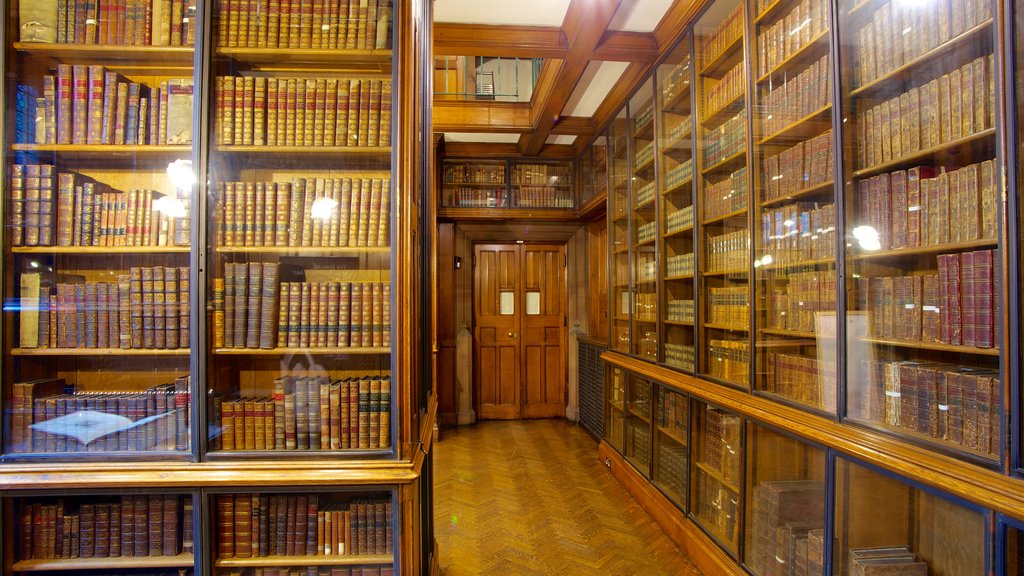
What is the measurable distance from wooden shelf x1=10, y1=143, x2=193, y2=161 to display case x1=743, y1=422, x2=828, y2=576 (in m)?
2.76

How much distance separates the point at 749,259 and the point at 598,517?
2114 millimetres

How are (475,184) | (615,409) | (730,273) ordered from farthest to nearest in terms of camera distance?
1. (475,184)
2. (615,409)
3. (730,273)

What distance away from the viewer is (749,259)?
7.64ft

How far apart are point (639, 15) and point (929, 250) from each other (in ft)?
7.34

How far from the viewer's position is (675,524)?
2951 mm

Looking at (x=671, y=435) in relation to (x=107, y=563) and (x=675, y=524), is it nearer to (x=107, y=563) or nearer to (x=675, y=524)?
(x=675, y=524)

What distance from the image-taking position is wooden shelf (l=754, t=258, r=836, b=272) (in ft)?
Result: 6.14

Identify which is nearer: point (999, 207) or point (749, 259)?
point (999, 207)

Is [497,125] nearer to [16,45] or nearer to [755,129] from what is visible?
[755,129]

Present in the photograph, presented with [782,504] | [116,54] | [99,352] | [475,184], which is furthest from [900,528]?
[475,184]

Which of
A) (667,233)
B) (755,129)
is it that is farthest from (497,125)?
(755,129)

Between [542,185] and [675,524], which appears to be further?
[542,185]

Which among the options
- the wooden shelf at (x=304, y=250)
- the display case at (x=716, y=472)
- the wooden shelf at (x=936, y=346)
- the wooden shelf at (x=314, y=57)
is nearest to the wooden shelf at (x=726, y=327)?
the display case at (x=716, y=472)

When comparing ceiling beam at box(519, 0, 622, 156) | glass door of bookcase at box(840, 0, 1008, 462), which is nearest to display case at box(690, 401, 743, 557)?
glass door of bookcase at box(840, 0, 1008, 462)
